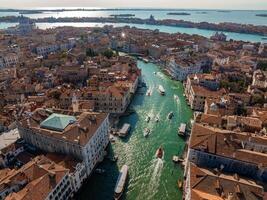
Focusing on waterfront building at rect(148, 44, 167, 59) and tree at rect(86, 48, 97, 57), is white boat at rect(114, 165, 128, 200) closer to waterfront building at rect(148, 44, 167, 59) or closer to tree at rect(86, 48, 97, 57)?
tree at rect(86, 48, 97, 57)

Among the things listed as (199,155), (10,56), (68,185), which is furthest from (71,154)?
(10,56)

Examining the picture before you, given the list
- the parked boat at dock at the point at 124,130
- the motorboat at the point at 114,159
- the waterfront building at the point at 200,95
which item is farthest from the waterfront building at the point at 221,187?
the waterfront building at the point at 200,95

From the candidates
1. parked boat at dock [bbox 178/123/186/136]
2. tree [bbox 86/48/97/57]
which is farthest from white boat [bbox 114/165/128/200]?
tree [bbox 86/48/97/57]

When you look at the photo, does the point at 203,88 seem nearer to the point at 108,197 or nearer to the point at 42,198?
the point at 108,197

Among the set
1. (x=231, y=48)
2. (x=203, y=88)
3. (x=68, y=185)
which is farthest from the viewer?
(x=231, y=48)

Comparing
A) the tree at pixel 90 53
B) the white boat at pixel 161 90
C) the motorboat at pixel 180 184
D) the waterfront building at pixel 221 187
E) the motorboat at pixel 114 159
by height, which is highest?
the tree at pixel 90 53

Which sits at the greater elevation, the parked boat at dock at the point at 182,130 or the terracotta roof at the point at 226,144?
the terracotta roof at the point at 226,144

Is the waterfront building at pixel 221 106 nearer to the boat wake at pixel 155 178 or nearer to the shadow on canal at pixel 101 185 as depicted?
the boat wake at pixel 155 178

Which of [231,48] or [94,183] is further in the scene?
[231,48]
